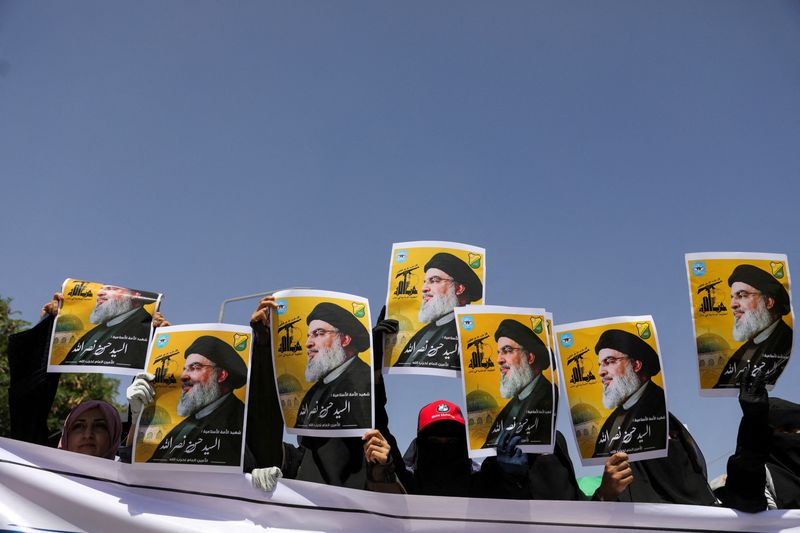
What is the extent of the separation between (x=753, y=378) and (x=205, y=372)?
2561 millimetres

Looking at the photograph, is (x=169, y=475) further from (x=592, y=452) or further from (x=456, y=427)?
(x=592, y=452)

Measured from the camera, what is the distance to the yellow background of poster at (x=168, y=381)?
3379 mm

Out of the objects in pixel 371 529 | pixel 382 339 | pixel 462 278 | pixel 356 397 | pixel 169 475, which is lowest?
pixel 371 529

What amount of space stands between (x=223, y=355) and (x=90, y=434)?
842mm

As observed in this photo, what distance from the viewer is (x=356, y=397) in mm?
3643

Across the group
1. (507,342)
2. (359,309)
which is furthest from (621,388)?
(359,309)

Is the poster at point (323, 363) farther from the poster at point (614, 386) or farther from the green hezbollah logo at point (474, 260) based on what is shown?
the poster at point (614, 386)

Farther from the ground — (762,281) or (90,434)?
(762,281)

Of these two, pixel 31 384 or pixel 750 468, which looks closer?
pixel 750 468

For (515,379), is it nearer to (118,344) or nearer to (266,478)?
(266,478)

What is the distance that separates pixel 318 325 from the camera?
147 inches

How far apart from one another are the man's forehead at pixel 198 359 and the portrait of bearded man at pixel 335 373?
18.0 inches

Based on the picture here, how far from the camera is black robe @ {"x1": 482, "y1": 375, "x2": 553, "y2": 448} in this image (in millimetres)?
3627

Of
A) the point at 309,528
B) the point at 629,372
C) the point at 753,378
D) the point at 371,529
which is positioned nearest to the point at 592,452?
the point at 629,372
